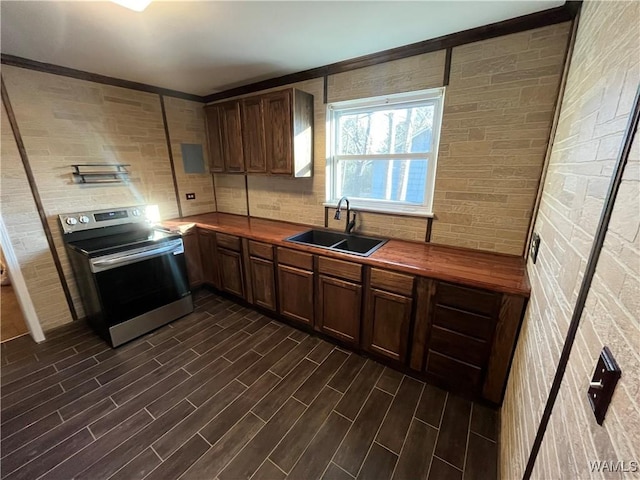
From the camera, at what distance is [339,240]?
8.82ft

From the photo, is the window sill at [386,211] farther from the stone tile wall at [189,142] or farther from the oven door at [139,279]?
the stone tile wall at [189,142]

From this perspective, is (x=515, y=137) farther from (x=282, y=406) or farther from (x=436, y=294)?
(x=282, y=406)

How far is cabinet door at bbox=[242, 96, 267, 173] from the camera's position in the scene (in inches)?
109

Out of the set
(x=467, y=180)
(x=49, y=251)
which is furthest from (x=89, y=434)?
(x=467, y=180)

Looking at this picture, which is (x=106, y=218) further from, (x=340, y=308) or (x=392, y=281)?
(x=392, y=281)

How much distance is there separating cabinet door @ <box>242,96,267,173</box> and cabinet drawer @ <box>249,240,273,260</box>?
2.73ft

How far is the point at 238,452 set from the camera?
1.53m

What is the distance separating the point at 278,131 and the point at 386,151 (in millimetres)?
1085

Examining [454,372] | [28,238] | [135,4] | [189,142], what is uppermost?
[135,4]

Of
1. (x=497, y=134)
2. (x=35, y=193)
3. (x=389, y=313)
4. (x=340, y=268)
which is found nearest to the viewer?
(x=497, y=134)

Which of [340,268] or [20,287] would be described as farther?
[20,287]

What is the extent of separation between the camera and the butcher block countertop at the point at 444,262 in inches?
64.3

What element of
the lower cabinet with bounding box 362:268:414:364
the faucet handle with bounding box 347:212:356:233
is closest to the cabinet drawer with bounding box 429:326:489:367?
the lower cabinet with bounding box 362:268:414:364

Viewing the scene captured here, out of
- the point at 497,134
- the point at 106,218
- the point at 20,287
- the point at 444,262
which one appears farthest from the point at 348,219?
the point at 20,287
